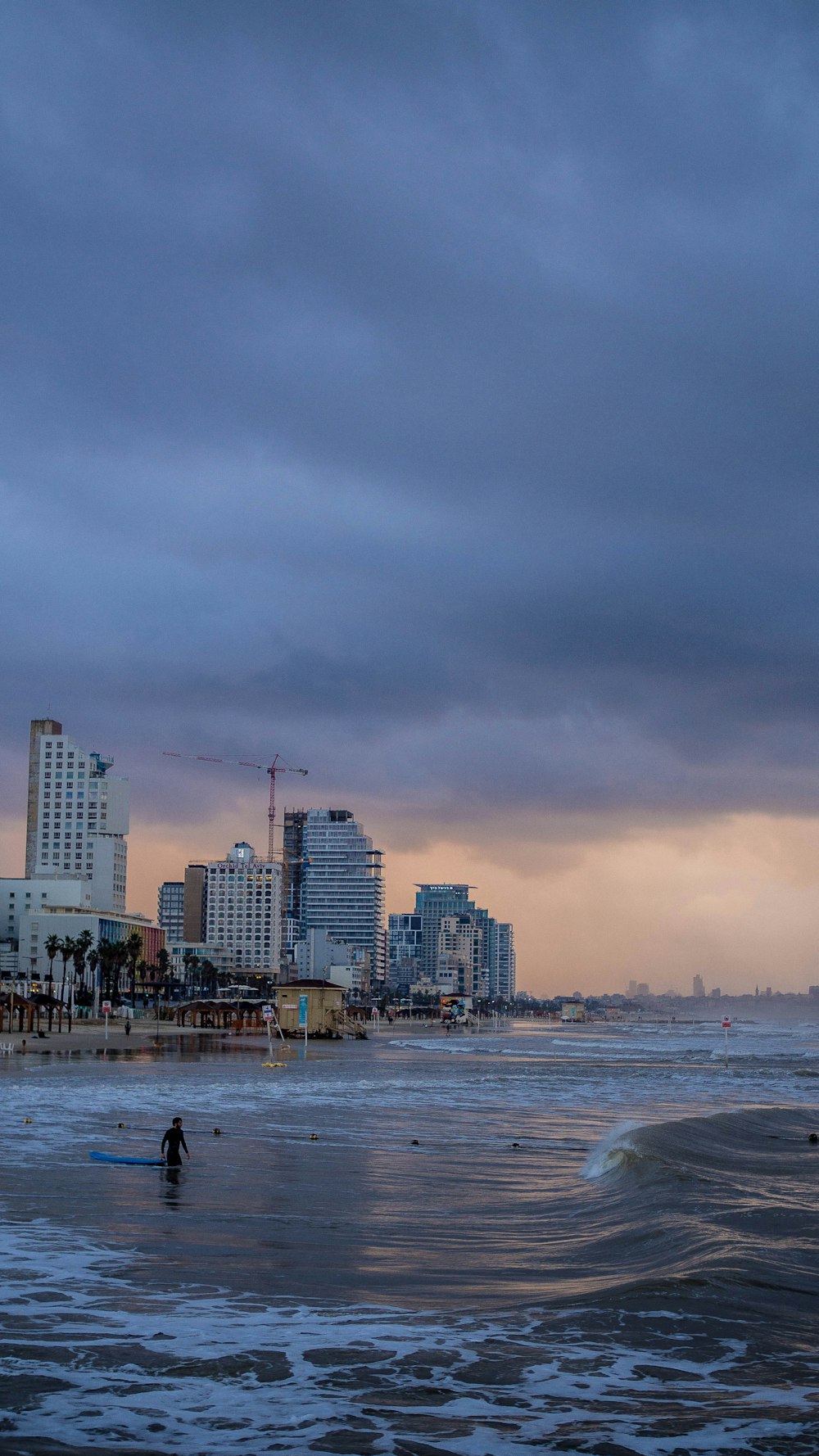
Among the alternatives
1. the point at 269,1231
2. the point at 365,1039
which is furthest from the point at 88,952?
the point at 269,1231

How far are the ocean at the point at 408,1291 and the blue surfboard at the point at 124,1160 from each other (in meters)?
0.43

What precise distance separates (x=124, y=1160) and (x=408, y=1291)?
1198 cm

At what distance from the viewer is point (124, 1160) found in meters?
24.7

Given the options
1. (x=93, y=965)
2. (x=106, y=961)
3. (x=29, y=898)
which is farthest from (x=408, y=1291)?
(x=29, y=898)

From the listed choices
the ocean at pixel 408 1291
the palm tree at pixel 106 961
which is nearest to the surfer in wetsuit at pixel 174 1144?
the ocean at pixel 408 1291

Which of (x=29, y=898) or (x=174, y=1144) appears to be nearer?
(x=174, y=1144)

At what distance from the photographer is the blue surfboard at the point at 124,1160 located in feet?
80.1

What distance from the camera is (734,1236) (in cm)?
1794

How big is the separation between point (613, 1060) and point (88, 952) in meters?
92.9

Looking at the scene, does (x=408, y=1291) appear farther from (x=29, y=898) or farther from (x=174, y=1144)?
(x=29, y=898)

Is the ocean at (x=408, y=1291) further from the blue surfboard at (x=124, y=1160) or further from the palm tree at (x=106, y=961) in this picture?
the palm tree at (x=106, y=961)

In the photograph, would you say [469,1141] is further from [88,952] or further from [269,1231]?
[88,952]

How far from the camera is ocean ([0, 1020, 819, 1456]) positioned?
9.97m

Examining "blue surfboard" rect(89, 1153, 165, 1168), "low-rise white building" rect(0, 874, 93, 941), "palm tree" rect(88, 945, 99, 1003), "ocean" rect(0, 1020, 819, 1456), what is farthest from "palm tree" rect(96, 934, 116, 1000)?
"blue surfboard" rect(89, 1153, 165, 1168)
